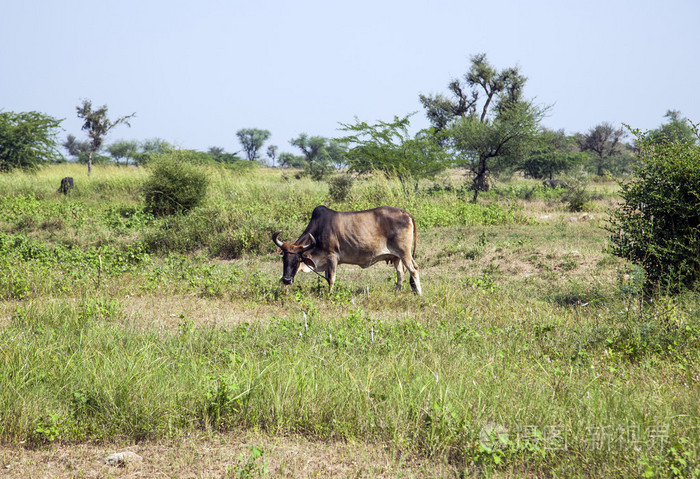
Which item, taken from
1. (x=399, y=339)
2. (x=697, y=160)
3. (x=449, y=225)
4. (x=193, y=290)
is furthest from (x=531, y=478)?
(x=449, y=225)

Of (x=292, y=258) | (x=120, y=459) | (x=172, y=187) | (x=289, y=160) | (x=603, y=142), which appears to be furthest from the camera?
(x=289, y=160)

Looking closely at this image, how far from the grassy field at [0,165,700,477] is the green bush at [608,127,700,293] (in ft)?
1.70

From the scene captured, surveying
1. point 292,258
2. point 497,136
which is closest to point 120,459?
point 292,258

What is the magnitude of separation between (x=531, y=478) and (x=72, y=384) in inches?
128

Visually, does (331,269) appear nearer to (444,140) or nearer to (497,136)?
(497,136)

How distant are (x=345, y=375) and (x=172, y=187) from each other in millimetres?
14073

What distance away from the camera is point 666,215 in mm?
7445

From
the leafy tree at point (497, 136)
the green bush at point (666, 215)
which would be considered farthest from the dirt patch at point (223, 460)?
the leafy tree at point (497, 136)

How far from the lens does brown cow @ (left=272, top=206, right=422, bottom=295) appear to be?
8.53 m

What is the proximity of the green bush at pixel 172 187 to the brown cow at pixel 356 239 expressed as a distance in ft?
31.9

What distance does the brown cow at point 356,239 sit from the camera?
853 cm

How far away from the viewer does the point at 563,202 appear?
2117 centimetres

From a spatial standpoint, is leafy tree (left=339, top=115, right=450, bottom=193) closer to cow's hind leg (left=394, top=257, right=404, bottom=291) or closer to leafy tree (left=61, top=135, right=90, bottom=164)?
cow's hind leg (left=394, top=257, right=404, bottom=291)

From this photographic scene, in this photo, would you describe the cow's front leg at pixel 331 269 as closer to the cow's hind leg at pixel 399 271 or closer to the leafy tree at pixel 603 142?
the cow's hind leg at pixel 399 271
